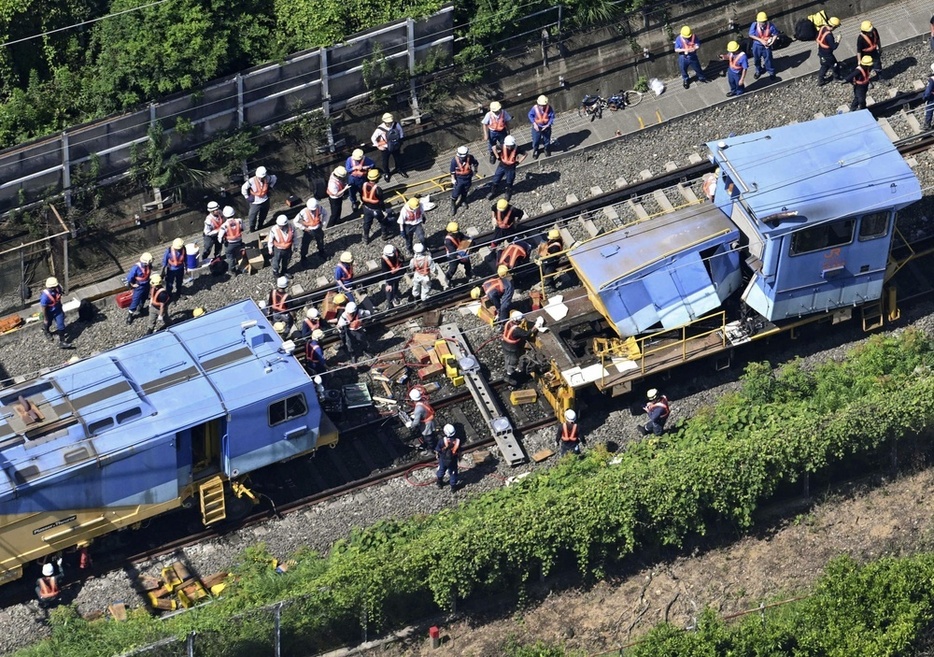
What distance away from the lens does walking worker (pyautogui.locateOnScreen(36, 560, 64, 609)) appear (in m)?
30.6

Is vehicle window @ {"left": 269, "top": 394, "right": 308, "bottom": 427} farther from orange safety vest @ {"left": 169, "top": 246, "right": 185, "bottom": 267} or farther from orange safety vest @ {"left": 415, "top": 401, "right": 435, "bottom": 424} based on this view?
orange safety vest @ {"left": 169, "top": 246, "right": 185, "bottom": 267}

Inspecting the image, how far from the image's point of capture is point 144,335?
3522cm

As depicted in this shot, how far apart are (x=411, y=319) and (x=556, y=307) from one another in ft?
9.32

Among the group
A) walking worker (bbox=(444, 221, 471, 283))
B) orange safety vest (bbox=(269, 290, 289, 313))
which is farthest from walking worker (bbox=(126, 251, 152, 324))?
walking worker (bbox=(444, 221, 471, 283))

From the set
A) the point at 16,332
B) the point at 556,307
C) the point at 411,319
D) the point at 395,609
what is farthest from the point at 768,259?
the point at 16,332

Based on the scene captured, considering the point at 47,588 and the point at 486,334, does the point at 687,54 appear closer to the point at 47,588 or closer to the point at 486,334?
the point at 486,334

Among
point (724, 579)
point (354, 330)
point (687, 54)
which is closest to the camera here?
point (724, 579)

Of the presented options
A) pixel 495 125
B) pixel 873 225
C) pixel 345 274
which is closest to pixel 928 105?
pixel 873 225

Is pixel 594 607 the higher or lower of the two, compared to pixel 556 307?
lower

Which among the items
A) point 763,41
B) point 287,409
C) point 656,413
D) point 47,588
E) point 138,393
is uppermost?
point 763,41

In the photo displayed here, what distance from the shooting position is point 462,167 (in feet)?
119

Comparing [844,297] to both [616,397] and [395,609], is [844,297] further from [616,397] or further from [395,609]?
[395,609]

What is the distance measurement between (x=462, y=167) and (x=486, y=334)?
3505mm

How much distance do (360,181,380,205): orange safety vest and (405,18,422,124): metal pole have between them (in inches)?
131
